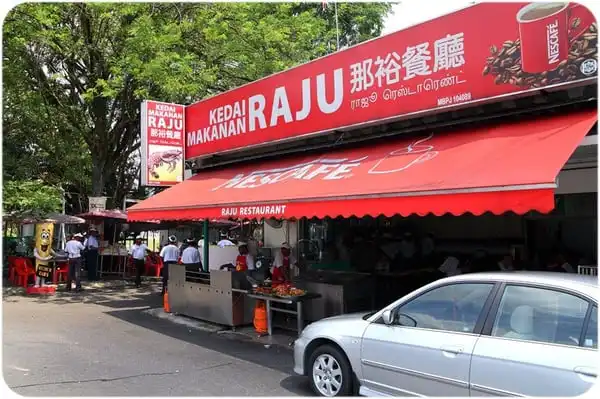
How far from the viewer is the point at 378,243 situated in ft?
40.2

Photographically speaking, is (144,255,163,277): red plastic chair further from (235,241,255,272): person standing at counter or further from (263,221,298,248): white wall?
(235,241,255,272): person standing at counter

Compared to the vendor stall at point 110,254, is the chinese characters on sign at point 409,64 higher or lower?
higher

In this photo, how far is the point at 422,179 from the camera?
6230mm

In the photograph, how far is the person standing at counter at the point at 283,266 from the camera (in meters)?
9.69

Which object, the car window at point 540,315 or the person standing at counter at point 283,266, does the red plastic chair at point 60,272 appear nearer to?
the person standing at counter at point 283,266

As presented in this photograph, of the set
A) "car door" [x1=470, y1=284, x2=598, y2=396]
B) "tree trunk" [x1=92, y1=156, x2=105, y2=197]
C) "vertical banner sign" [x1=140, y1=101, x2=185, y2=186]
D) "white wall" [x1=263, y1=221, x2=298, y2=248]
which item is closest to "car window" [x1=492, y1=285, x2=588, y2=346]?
"car door" [x1=470, y1=284, x2=598, y2=396]

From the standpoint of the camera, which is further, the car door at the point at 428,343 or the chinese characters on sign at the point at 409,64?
the chinese characters on sign at the point at 409,64

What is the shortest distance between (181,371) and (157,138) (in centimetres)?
705

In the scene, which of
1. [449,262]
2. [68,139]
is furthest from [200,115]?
→ [68,139]

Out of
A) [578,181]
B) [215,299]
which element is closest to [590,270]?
[578,181]

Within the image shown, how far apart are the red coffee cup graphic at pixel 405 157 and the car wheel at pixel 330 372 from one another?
8.93ft

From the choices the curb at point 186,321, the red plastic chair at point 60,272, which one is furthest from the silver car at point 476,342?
the red plastic chair at point 60,272

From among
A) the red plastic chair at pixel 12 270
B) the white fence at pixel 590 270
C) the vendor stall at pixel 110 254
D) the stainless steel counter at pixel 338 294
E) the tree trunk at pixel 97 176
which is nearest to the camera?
the white fence at pixel 590 270

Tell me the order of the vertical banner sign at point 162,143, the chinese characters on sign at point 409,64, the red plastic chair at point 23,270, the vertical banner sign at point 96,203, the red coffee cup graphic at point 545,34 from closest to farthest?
the red coffee cup graphic at point 545,34
the chinese characters on sign at point 409,64
the vertical banner sign at point 162,143
the red plastic chair at point 23,270
the vertical banner sign at point 96,203
